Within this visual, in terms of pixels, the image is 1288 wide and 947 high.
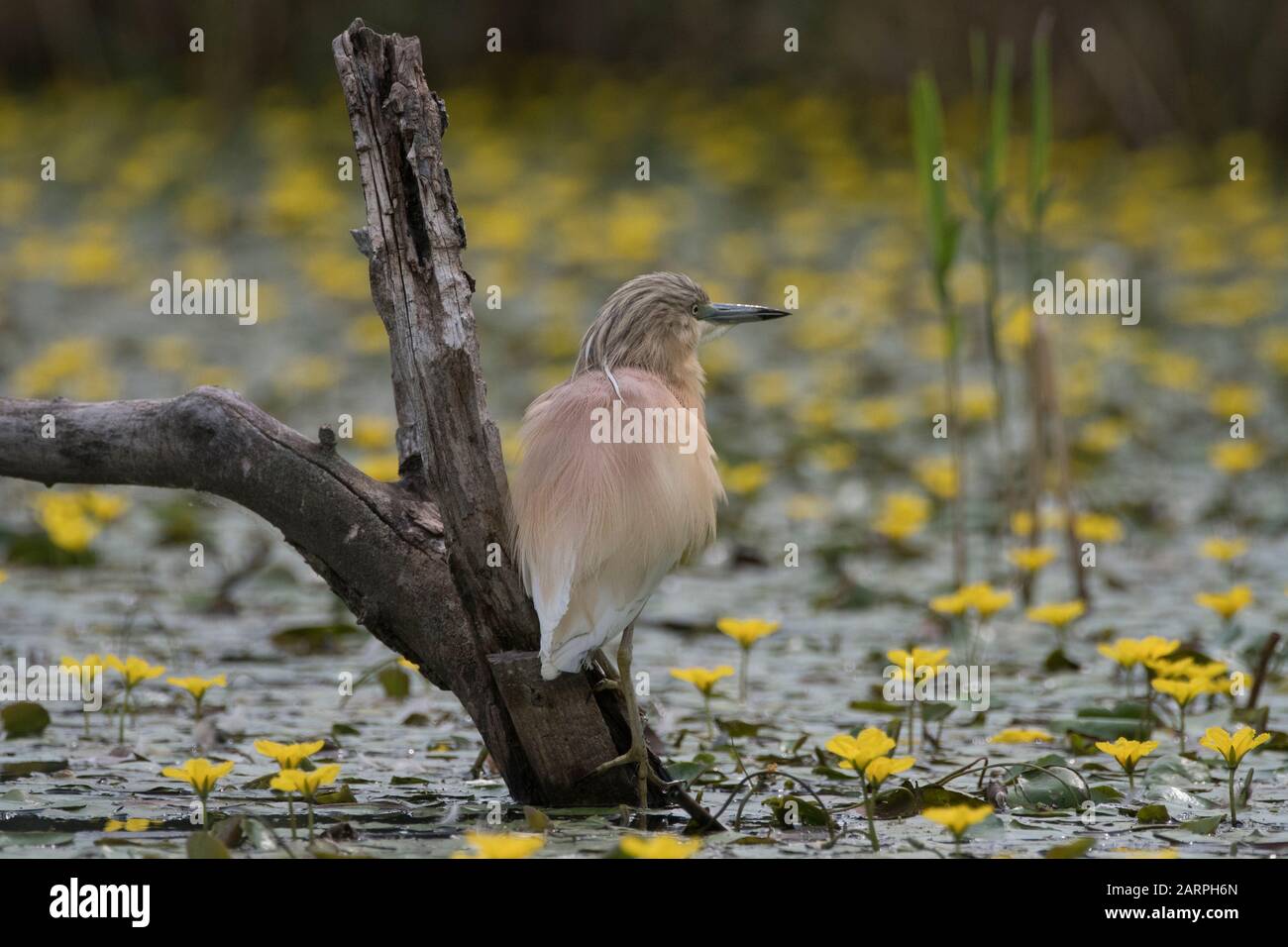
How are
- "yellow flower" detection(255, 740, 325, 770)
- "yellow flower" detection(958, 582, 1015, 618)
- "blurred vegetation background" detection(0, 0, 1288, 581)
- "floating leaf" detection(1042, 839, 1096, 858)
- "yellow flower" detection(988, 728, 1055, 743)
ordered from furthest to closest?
"blurred vegetation background" detection(0, 0, 1288, 581) → "yellow flower" detection(958, 582, 1015, 618) → "yellow flower" detection(988, 728, 1055, 743) → "yellow flower" detection(255, 740, 325, 770) → "floating leaf" detection(1042, 839, 1096, 858)

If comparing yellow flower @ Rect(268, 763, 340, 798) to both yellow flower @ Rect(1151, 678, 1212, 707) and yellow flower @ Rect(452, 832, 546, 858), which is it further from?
yellow flower @ Rect(1151, 678, 1212, 707)

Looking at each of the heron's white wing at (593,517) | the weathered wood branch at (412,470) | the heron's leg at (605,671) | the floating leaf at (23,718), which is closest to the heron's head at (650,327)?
the heron's white wing at (593,517)

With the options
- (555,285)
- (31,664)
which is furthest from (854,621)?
(555,285)

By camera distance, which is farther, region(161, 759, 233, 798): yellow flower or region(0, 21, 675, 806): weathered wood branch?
region(0, 21, 675, 806): weathered wood branch

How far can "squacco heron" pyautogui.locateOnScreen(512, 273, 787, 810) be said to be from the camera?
3.72m

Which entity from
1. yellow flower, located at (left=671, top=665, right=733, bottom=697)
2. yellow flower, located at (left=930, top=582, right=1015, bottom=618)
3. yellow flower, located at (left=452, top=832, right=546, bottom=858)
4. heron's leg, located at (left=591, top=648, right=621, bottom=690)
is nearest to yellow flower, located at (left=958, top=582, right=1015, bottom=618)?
yellow flower, located at (left=930, top=582, right=1015, bottom=618)

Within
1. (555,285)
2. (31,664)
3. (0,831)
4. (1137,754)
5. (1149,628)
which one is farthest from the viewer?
(555,285)

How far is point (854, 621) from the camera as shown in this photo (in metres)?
6.00

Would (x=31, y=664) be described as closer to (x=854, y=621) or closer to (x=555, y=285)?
(x=854, y=621)

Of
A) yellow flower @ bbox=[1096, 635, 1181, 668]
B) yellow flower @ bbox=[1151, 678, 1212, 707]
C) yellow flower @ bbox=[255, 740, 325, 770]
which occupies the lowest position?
yellow flower @ bbox=[255, 740, 325, 770]

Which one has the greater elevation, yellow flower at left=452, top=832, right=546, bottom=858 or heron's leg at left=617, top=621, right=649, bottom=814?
heron's leg at left=617, top=621, right=649, bottom=814

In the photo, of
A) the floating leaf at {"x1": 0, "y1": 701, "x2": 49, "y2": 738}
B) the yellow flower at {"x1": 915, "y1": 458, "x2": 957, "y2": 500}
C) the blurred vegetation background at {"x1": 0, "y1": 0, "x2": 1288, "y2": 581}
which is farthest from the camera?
the blurred vegetation background at {"x1": 0, "y1": 0, "x2": 1288, "y2": 581}
